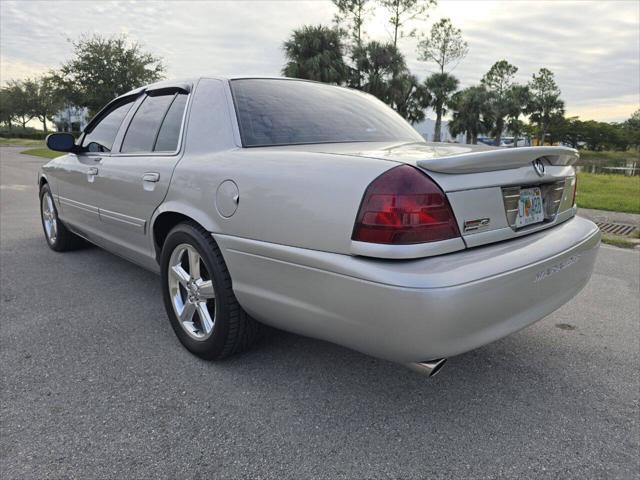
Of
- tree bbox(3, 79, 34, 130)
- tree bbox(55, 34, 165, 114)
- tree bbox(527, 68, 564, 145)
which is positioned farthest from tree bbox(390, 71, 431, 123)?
tree bbox(3, 79, 34, 130)

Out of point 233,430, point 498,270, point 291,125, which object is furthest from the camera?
point 291,125

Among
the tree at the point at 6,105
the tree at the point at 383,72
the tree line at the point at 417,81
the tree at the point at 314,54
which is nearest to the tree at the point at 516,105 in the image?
the tree line at the point at 417,81

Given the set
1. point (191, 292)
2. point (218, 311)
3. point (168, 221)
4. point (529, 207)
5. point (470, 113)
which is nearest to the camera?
point (529, 207)

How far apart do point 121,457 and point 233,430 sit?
16.8 inches

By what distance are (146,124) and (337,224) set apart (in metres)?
2.01

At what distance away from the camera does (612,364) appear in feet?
8.34

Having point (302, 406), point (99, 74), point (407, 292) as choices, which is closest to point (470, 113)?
point (99, 74)

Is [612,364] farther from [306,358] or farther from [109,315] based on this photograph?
[109,315]


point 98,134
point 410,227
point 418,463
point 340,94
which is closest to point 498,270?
point 410,227

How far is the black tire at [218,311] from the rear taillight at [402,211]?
0.85m

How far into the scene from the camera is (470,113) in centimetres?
4947

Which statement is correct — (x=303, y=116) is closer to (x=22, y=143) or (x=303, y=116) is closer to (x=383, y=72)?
(x=383, y=72)

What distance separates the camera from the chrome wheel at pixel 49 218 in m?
4.71

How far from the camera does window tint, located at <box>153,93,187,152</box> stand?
2791 millimetres
